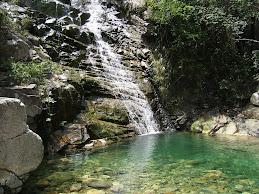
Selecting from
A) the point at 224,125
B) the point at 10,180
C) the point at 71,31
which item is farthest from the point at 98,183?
the point at 71,31

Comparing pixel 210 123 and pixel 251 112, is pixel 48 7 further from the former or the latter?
pixel 251 112

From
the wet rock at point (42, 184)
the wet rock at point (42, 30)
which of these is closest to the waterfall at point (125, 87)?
the wet rock at point (42, 30)

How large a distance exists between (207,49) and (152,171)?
38.4ft

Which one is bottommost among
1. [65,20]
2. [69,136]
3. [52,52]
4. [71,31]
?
[69,136]

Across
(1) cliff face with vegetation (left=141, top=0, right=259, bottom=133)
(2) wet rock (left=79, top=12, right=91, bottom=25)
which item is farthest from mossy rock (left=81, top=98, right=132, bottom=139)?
(2) wet rock (left=79, top=12, right=91, bottom=25)

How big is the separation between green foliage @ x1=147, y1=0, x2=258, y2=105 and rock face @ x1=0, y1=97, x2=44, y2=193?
447 inches

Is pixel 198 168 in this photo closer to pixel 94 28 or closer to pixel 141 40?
pixel 141 40

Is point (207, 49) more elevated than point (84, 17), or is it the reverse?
point (84, 17)

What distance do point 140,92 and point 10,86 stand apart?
9.05 m

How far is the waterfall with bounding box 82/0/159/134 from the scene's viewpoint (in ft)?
40.8

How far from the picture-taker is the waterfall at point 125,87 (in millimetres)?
12422

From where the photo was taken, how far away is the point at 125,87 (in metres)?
13.8

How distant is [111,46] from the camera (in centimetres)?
1847

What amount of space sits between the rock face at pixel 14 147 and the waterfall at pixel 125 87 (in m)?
8.24
